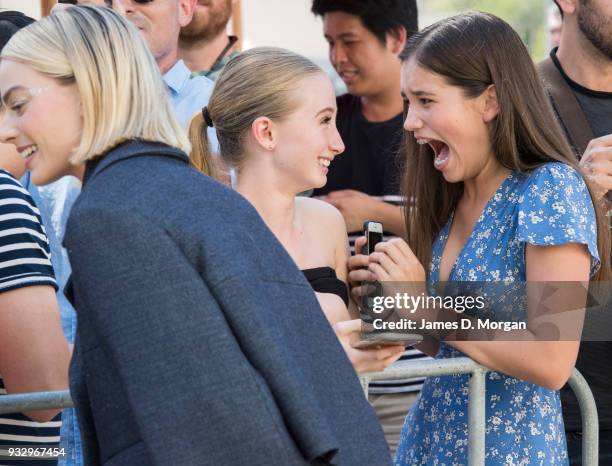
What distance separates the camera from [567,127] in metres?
3.23

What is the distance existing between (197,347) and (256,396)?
0.38ft

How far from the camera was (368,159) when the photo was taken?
391 centimetres

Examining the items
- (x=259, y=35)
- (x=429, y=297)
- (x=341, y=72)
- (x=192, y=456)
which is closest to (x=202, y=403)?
(x=192, y=456)

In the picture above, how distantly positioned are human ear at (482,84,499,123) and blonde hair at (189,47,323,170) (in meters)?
0.45

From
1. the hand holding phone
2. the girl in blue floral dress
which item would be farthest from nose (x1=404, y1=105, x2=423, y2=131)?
the hand holding phone

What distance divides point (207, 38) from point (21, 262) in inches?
74.1

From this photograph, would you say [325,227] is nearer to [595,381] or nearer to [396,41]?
[595,381]

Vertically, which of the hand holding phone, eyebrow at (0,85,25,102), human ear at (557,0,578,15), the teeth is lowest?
the hand holding phone

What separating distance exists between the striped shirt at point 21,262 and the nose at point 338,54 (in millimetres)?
1957

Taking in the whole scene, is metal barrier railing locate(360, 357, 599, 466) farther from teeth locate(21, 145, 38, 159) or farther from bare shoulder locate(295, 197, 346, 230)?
teeth locate(21, 145, 38, 159)


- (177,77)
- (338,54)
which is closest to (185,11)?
(177,77)

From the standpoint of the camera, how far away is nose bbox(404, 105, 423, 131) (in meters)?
2.65

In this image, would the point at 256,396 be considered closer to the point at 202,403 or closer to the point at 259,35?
the point at 202,403

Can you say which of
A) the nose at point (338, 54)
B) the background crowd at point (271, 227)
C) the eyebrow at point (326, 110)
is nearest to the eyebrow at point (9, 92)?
the background crowd at point (271, 227)
